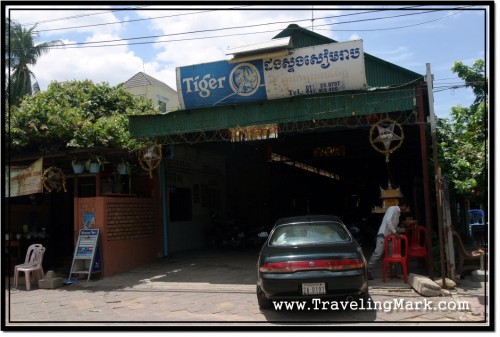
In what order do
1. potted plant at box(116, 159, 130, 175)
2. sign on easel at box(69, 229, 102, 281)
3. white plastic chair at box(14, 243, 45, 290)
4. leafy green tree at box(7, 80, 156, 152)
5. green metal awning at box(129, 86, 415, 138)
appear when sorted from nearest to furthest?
green metal awning at box(129, 86, 415, 138)
white plastic chair at box(14, 243, 45, 290)
sign on easel at box(69, 229, 102, 281)
leafy green tree at box(7, 80, 156, 152)
potted plant at box(116, 159, 130, 175)

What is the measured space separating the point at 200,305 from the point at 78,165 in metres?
5.58

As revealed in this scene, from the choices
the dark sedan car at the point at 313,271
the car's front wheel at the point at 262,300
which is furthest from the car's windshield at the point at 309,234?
the car's front wheel at the point at 262,300

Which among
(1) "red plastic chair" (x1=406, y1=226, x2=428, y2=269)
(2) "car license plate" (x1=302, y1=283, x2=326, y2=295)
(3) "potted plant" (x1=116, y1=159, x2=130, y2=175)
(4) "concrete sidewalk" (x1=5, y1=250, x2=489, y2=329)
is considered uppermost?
(3) "potted plant" (x1=116, y1=159, x2=130, y2=175)

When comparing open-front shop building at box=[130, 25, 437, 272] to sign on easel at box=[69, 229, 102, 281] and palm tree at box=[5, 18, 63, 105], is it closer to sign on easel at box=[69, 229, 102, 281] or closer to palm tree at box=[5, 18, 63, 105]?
sign on easel at box=[69, 229, 102, 281]

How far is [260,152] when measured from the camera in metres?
18.3

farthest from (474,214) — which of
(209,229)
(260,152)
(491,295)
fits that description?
Result: (491,295)

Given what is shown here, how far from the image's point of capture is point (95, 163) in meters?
11.2

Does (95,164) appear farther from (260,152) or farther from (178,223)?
(260,152)

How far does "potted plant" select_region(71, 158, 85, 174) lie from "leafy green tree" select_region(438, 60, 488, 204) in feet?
28.0

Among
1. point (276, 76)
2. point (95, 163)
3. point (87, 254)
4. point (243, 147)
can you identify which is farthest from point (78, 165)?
point (243, 147)

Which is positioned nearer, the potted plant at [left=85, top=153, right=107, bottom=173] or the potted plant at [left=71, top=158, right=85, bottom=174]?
the potted plant at [left=85, top=153, right=107, bottom=173]

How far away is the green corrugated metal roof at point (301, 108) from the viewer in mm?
9219

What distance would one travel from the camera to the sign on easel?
35.2 feet

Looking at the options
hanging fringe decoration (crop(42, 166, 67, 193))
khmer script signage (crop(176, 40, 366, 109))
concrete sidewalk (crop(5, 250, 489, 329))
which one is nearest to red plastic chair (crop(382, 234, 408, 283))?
concrete sidewalk (crop(5, 250, 489, 329))
